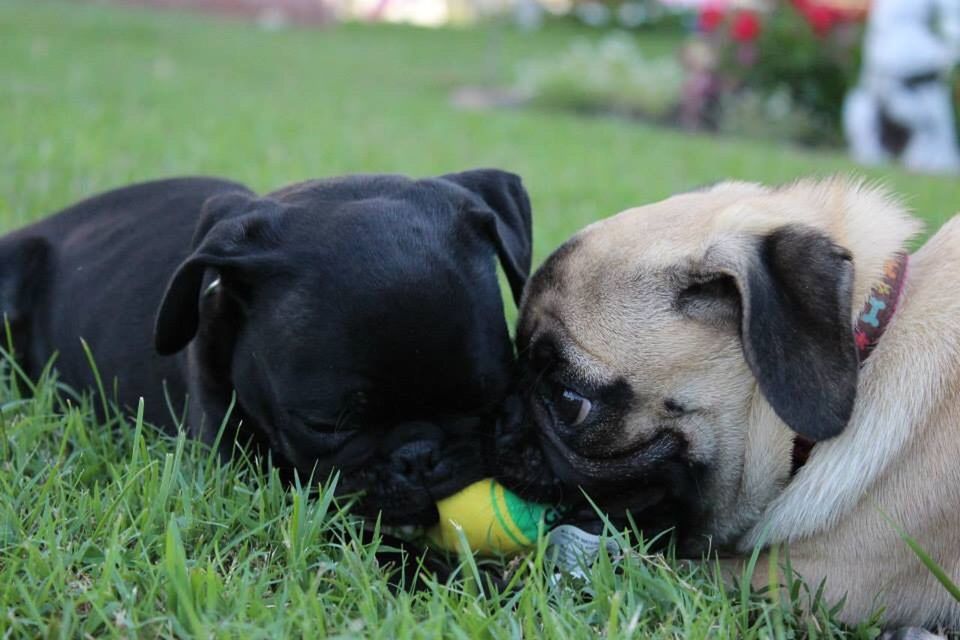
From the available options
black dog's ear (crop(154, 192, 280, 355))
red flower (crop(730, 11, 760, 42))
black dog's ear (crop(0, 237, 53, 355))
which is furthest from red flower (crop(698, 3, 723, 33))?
black dog's ear (crop(154, 192, 280, 355))

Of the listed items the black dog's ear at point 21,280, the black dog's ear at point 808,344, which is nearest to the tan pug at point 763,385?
the black dog's ear at point 808,344

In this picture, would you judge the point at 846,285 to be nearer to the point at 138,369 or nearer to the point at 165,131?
the point at 138,369

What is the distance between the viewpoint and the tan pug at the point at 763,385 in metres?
2.90

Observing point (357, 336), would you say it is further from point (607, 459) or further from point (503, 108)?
point (503, 108)

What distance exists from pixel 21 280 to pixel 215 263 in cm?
175

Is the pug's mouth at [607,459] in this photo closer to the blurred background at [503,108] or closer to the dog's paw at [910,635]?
the dog's paw at [910,635]

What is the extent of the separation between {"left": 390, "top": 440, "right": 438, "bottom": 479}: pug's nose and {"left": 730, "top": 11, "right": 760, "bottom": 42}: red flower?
1406cm

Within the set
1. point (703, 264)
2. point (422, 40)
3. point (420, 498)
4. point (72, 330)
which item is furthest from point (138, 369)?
point (422, 40)

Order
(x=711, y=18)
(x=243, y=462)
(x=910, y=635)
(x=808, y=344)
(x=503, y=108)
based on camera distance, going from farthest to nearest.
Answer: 1. (x=711, y=18)
2. (x=503, y=108)
3. (x=243, y=462)
4. (x=910, y=635)
5. (x=808, y=344)

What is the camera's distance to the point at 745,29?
627 inches

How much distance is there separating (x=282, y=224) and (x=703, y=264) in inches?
53.3

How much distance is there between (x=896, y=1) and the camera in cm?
1348

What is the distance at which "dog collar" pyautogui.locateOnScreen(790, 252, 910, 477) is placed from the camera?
314cm

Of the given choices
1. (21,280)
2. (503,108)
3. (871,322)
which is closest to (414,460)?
(871,322)
